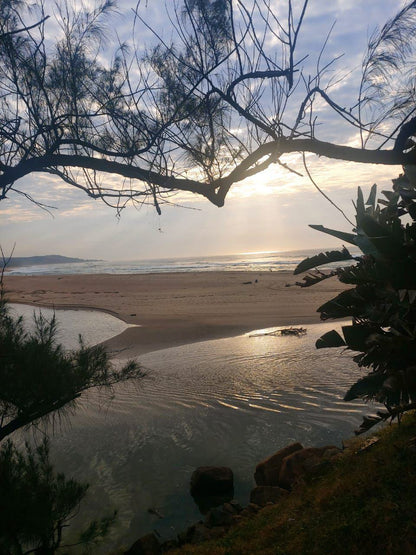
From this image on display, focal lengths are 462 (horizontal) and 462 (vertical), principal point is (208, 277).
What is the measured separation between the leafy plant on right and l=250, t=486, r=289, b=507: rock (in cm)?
113

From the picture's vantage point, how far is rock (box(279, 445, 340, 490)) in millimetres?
3619

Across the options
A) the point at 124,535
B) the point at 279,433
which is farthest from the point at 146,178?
the point at 279,433

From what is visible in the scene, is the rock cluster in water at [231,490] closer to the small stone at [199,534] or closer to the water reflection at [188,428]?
the small stone at [199,534]

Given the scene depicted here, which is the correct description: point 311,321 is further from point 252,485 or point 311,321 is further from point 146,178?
point 146,178

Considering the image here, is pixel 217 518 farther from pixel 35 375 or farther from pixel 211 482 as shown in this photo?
pixel 35 375

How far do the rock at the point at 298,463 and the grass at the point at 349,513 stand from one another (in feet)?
1.09

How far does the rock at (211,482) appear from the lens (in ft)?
12.6

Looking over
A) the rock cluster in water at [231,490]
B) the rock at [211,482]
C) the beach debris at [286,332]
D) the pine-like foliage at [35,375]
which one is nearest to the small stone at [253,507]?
the rock cluster in water at [231,490]

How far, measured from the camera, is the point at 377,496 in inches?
97.9

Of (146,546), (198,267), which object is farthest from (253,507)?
(198,267)

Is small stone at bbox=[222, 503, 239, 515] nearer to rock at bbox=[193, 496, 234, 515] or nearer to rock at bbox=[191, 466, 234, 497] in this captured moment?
rock at bbox=[193, 496, 234, 515]

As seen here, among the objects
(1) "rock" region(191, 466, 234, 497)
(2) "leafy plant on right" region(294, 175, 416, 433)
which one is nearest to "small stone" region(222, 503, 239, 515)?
(1) "rock" region(191, 466, 234, 497)

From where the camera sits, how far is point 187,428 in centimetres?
534

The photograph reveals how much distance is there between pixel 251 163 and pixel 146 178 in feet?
2.06
